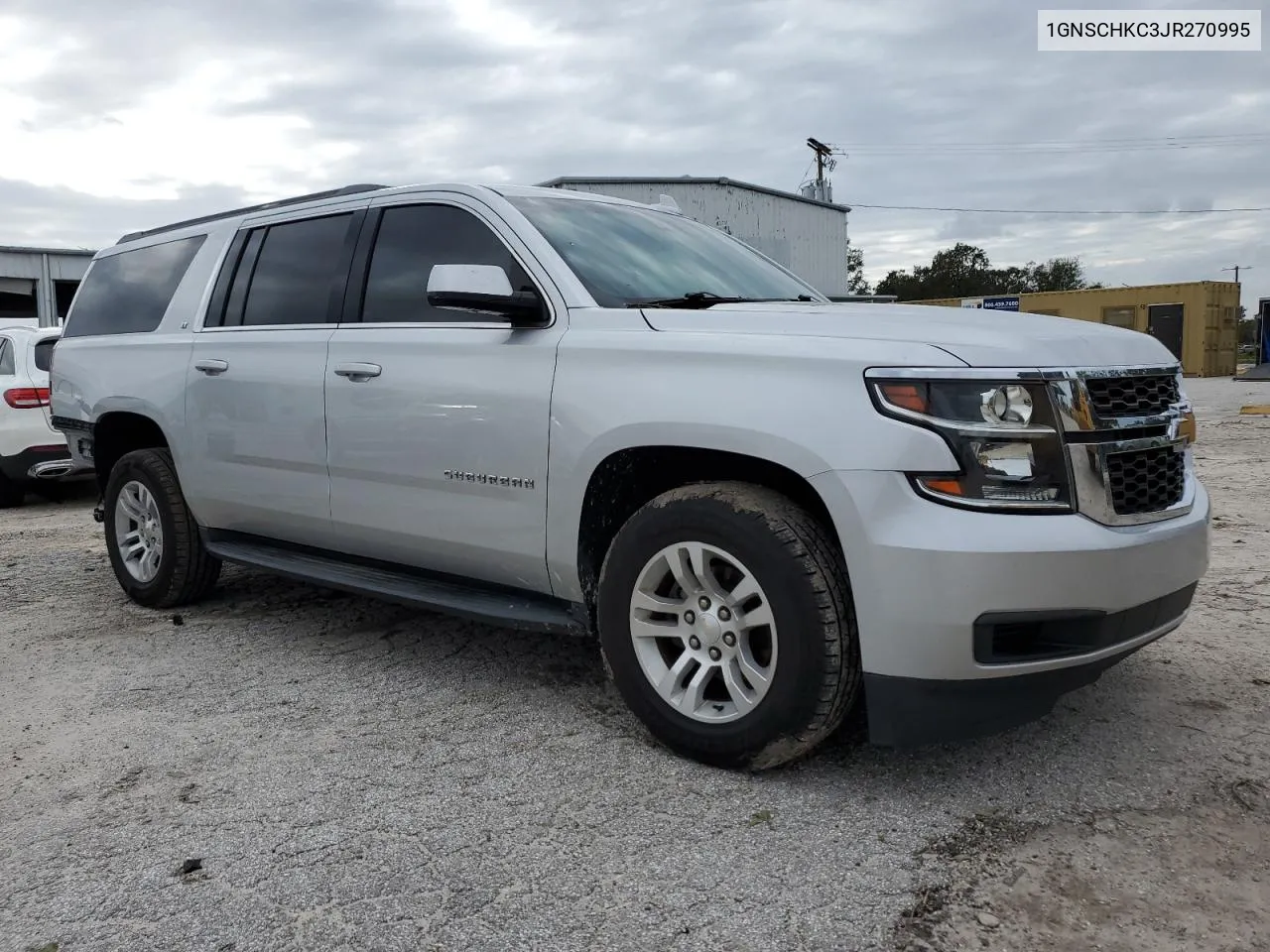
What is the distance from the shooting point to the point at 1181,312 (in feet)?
105

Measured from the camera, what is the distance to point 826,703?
2820mm

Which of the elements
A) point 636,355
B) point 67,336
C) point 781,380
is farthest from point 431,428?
point 67,336

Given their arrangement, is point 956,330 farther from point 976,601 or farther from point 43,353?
point 43,353

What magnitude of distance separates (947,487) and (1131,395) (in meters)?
0.68

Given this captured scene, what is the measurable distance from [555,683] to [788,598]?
1433mm

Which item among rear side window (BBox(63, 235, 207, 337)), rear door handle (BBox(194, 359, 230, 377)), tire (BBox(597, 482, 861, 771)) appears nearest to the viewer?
tire (BBox(597, 482, 861, 771))

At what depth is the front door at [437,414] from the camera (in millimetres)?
3447

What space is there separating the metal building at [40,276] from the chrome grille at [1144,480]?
27328mm

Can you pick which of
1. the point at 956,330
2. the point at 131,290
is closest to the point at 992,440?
the point at 956,330

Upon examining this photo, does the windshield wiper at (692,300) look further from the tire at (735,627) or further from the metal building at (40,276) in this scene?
the metal building at (40,276)

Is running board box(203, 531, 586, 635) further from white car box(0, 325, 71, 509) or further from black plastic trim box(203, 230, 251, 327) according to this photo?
white car box(0, 325, 71, 509)

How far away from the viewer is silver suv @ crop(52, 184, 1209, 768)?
8.65 feet

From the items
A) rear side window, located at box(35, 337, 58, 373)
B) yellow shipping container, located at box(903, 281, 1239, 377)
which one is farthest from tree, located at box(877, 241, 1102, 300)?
rear side window, located at box(35, 337, 58, 373)

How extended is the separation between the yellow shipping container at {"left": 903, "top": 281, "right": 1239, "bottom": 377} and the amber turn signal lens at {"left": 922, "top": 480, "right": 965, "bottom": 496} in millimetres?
30939
